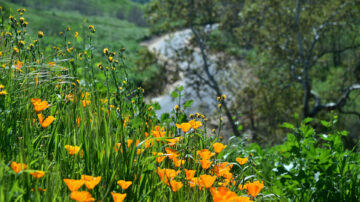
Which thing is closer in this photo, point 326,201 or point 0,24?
point 326,201

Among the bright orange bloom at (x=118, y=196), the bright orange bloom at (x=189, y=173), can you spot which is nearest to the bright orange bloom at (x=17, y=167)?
the bright orange bloom at (x=118, y=196)

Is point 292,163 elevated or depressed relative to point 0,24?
depressed

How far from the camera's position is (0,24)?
2664 millimetres

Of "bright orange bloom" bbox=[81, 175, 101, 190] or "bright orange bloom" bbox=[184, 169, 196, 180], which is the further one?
"bright orange bloom" bbox=[184, 169, 196, 180]

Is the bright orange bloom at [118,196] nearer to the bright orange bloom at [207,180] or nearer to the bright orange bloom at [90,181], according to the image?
the bright orange bloom at [90,181]

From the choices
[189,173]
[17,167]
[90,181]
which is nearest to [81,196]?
[90,181]

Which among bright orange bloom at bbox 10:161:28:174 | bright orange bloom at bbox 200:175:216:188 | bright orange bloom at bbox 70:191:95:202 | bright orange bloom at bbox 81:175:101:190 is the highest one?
bright orange bloom at bbox 10:161:28:174

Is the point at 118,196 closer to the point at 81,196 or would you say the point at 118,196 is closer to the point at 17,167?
the point at 81,196

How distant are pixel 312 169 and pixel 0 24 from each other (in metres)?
2.64

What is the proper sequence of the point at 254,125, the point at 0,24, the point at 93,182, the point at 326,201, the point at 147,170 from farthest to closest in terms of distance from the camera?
the point at 254,125
the point at 0,24
the point at 326,201
the point at 147,170
the point at 93,182

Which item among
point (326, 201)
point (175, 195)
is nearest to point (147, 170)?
point (175, 195)

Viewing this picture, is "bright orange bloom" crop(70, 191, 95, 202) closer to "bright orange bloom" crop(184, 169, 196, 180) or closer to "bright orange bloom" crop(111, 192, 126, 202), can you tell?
"bright orange bloom" crop(111, 192, 126, 202)

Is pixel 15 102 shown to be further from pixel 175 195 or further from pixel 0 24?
pixel 0 24

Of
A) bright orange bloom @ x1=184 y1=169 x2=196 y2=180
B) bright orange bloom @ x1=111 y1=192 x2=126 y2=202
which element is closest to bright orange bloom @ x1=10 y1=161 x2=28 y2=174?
bright orange bloom @ x1=111 y1=192 x2=126 y2=202
